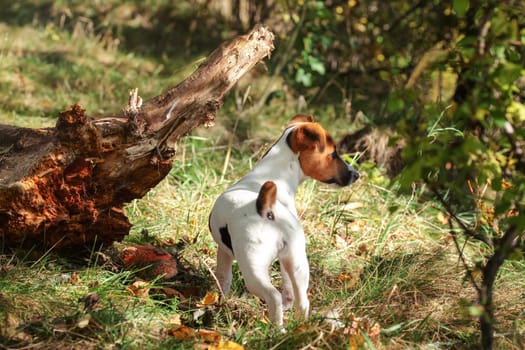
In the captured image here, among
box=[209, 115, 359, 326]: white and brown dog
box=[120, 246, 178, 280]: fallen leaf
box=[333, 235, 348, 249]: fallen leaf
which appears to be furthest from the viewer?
box=[333, 235, 348, 249]: fallen leaf

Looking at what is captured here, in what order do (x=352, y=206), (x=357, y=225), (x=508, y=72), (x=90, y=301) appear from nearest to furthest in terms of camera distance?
1. (x=508, y=72)
2. (x=90, y=301)
3. (x=357, y=225)
4. (x=352, y=206)

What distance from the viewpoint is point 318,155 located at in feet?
12.0

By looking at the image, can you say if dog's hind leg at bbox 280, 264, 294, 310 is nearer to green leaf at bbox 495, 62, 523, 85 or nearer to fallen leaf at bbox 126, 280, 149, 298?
fallen leaf at bbox 126, 280, 149, 298

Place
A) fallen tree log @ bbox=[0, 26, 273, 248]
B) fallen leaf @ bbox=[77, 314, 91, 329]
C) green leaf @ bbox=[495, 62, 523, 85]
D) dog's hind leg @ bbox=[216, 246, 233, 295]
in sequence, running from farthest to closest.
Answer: dog's hind leg @ bbox=[216, 246, 233, 295]
fallen tree log @ bbox=[0, 26, 273, 248]
fallen leaf @ bbox=[77, 314, 91, 329]
green leaf @ bbox=[495, 62, 523, 85]

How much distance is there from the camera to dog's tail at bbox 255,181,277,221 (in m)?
3.22

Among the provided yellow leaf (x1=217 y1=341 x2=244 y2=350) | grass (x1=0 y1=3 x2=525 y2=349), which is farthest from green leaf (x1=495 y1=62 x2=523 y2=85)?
yellow leaf (x1=217 y1=341 x2=244 y2=350)

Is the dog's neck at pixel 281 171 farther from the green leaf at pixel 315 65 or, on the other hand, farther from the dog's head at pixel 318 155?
the green leaf at pixel 315 65

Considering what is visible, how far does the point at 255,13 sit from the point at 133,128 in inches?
204

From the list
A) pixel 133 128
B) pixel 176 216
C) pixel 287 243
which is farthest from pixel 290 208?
pixel 176 216

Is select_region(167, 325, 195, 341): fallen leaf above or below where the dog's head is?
below

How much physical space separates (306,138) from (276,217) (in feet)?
1.74

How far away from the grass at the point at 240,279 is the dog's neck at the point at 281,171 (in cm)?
58

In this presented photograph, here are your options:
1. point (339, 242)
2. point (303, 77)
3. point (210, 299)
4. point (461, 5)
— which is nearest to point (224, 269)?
point (210, 299)

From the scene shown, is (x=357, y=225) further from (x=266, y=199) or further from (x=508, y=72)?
(x=508, y=72)
